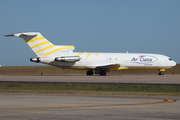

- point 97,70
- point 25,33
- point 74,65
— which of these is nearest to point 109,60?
point 97,70

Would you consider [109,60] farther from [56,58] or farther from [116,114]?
[116,114]

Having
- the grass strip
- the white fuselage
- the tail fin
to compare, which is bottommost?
the grass strip

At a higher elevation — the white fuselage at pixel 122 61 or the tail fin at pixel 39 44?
the tail fin at pixel 39 44

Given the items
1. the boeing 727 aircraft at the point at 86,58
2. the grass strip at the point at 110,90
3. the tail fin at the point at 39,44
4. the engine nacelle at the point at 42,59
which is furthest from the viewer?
the boeing 727 aircraft at the point at 86,58

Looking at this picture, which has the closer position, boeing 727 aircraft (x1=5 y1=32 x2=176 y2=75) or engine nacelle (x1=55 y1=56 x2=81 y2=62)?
engine nacelle (x1=55 y1=56 x2=81 y2=62)

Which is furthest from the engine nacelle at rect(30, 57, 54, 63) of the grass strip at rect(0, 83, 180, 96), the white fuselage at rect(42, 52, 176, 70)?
the grass strip at rect(0, 83, 180, 96)

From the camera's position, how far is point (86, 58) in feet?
205

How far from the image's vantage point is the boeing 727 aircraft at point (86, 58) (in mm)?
60438

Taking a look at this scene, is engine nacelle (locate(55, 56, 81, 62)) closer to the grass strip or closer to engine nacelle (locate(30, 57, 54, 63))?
engine nacelle (locate(30, 57, 54, 63))

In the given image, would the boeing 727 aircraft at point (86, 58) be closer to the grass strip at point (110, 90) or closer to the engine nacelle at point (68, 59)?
the engine nacelle at point (68, 59)

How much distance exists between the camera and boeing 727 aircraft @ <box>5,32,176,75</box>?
60438mm

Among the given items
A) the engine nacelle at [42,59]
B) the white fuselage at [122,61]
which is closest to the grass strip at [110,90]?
the engine nacelle at [42,59]

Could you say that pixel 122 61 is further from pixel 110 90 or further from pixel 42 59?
pixel 110 90

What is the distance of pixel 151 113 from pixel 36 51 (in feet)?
161
